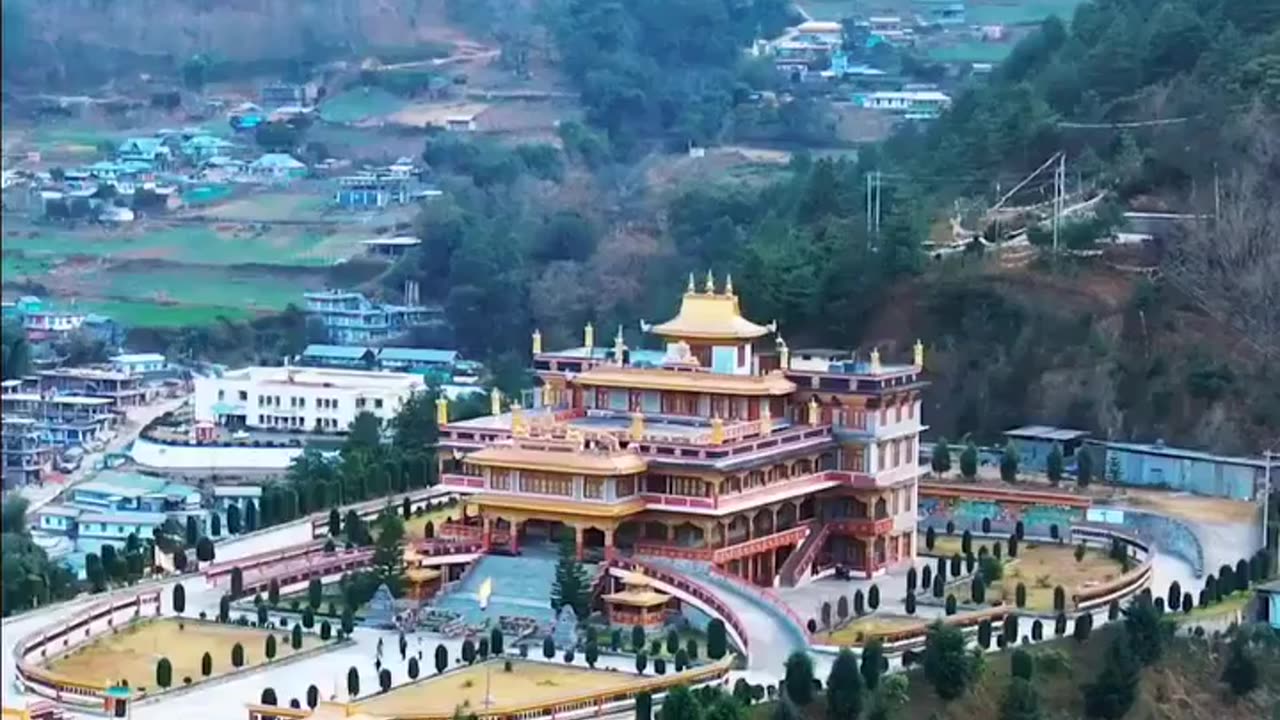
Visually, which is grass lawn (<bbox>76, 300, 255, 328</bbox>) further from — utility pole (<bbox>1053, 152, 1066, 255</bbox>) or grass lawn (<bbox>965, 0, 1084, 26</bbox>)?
utility pole (<bbox>1053, 152, 1066, 255</bbox>)

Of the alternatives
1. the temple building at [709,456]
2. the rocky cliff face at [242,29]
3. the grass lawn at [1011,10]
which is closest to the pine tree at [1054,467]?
the temple building at [709,456]

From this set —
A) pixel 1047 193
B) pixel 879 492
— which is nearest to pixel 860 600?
pixel 879 492

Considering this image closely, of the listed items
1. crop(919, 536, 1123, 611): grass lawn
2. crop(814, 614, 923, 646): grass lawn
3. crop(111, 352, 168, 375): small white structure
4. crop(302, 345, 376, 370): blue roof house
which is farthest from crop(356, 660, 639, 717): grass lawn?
crop(302, 345, 376, 370): blue roof house

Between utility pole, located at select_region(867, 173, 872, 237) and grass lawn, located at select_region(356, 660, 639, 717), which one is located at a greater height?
utility pole, located at select_region(867, 173, 872, 237)

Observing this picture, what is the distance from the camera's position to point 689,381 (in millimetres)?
23828

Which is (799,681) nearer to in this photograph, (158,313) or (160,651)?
(160,651)

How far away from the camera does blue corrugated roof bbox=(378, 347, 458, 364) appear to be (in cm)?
4372

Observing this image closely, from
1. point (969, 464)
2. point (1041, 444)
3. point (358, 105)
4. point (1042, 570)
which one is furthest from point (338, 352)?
point (1042, 570)

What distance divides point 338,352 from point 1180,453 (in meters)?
19.6

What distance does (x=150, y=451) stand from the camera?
37219 millimetres

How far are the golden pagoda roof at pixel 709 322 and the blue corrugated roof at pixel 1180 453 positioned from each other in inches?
184

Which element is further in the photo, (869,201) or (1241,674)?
(869,201)

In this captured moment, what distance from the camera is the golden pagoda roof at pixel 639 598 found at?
21422 millimetres

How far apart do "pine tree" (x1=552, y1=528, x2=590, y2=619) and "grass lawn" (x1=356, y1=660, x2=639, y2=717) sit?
119cm
